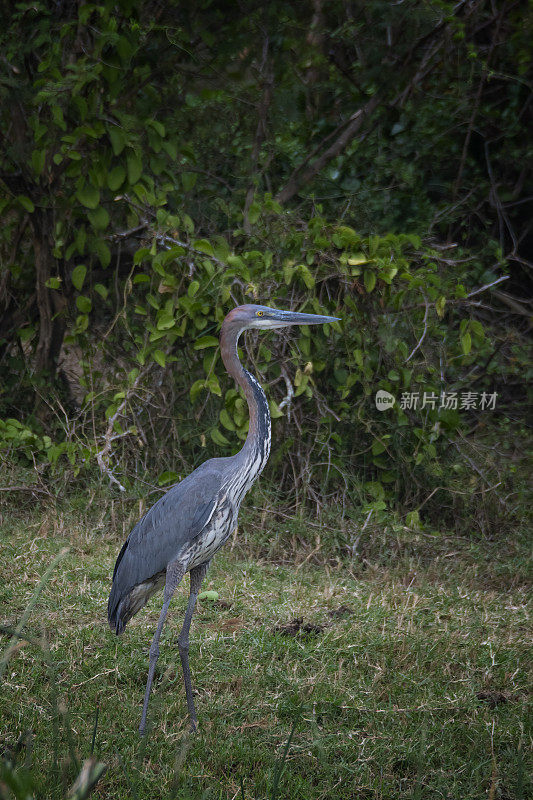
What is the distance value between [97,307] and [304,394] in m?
1.90

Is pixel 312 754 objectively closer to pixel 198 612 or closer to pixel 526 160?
pixel 198 612

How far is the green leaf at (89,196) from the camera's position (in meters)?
5.26

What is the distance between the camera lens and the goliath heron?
9.95 ft

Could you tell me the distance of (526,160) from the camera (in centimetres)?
693

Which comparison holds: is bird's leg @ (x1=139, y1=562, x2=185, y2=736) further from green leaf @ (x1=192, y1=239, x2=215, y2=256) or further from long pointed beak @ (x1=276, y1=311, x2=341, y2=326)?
green leaf @ (x1=192, y1=239, x2=215, y2=256)

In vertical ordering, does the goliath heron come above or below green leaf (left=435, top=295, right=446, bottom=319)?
above

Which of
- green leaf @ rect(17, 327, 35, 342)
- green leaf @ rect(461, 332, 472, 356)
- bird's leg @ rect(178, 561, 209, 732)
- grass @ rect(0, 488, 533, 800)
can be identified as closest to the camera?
grass @ rect(0, 488, 533, 800)

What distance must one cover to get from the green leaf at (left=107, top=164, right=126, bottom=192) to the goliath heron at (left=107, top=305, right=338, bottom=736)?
2.41 meters

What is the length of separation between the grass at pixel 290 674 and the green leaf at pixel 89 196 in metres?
2.12

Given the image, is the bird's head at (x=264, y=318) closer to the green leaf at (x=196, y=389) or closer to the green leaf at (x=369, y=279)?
the green leaf at (x=196, y=389)

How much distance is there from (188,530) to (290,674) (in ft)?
2.58

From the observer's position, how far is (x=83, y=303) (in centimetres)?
553

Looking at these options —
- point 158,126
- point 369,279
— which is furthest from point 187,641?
point 158,126

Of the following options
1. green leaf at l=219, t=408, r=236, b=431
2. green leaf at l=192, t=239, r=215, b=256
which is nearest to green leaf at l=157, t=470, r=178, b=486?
green leaf at l=219, t=408, r=236, b=431
